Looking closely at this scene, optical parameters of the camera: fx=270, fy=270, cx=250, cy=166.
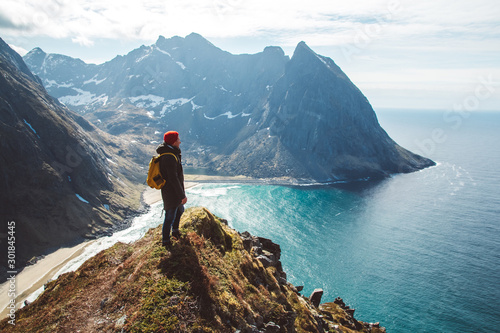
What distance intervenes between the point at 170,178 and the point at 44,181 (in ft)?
411

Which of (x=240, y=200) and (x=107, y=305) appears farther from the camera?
(x=240, y=200)

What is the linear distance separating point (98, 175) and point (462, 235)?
15821 cm

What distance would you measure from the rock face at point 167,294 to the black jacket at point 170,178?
1.86 metres

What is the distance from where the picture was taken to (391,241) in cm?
9169

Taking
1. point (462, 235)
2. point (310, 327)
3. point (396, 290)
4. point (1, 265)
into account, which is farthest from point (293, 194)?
point (310, 327)

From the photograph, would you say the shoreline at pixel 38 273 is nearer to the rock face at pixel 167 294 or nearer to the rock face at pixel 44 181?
the rock face at pixel 44 181

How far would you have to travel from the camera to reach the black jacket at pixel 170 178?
36.1 ft

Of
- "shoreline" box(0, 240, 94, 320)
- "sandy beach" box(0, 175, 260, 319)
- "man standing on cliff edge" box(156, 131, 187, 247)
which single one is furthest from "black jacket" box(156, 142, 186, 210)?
"shoreline" box(0, 240, 94, 320)

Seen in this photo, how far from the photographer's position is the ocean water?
59469 millimetres

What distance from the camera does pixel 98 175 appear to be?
13875cm

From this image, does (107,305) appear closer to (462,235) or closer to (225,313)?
(225,313)

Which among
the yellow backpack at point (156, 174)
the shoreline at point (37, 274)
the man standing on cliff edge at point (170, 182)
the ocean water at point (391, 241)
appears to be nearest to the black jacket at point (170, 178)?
the man standing on cliff edge at point (170, 182)

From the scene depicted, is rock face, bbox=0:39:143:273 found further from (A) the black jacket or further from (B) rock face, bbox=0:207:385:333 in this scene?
(A) the black jacket

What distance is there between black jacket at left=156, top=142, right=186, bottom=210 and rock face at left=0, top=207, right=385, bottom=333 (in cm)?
186
